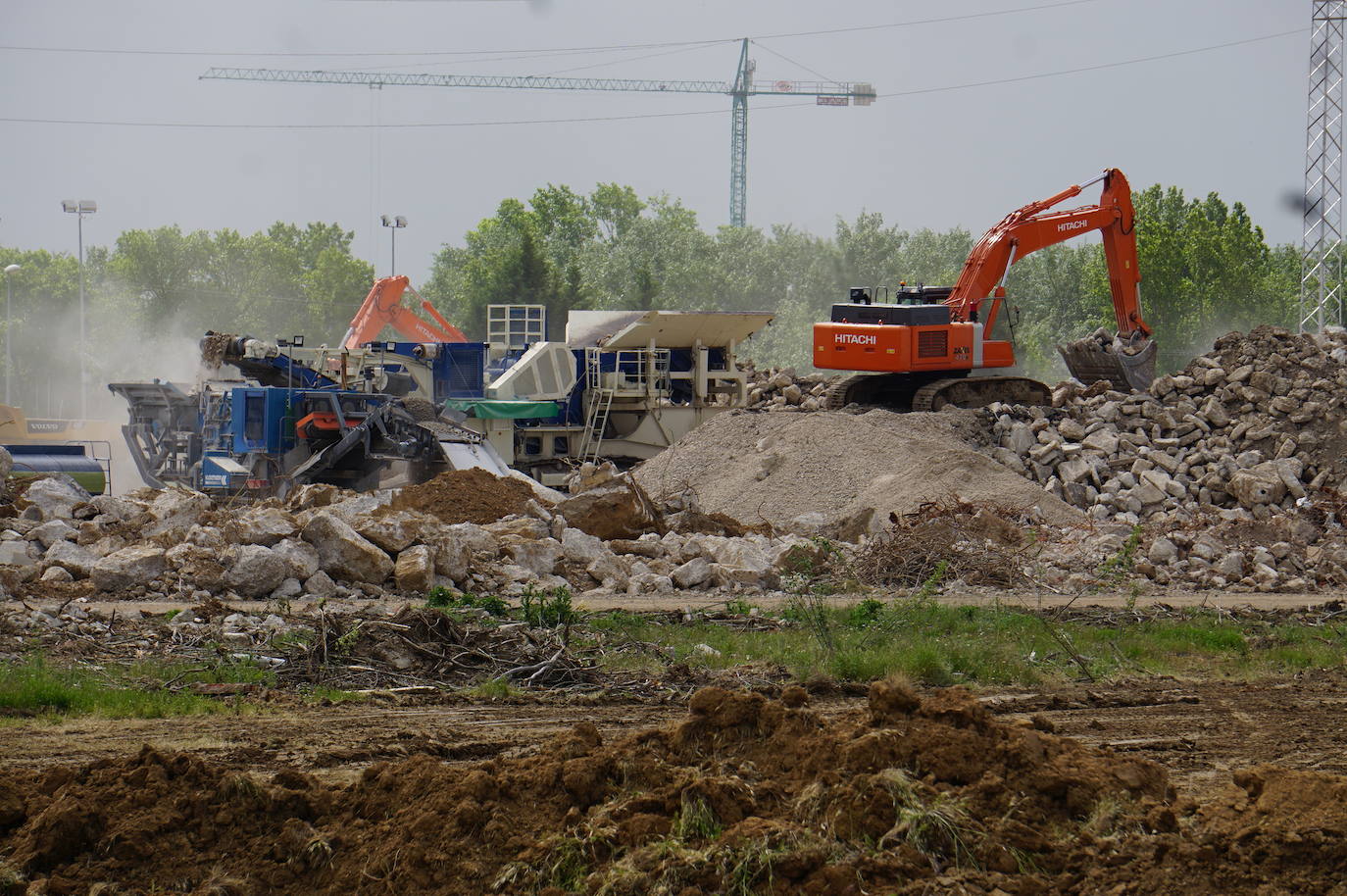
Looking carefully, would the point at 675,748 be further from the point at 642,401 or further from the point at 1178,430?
the point at 642,401

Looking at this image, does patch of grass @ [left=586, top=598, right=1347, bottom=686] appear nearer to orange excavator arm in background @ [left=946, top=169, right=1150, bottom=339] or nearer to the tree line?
orange excavator arm in background @ [left=946, top=169, right=1150, bottom=339]

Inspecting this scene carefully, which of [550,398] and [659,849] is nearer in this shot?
[659,849]

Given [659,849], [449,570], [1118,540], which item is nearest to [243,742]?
[659,849]

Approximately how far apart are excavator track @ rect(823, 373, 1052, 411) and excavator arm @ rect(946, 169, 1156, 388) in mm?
1090

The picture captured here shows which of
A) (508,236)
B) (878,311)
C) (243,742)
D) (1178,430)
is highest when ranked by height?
(508,236)

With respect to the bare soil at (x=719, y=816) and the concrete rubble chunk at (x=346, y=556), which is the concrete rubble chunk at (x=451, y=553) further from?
the bare soil at (x=719, y=816)

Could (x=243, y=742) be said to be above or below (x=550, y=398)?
below

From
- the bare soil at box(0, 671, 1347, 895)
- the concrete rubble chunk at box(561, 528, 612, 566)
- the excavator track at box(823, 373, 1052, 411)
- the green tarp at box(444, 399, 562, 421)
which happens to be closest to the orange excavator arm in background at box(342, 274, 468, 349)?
the green tarp at box(444, 399, 562, 421)

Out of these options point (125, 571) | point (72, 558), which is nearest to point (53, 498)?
point (72, 558)

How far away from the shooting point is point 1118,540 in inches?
586

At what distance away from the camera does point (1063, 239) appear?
74.2 feet

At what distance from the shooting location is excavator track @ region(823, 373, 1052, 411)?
2167cm

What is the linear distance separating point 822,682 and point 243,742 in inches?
134

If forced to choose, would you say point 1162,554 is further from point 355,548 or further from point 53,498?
point 53,498
